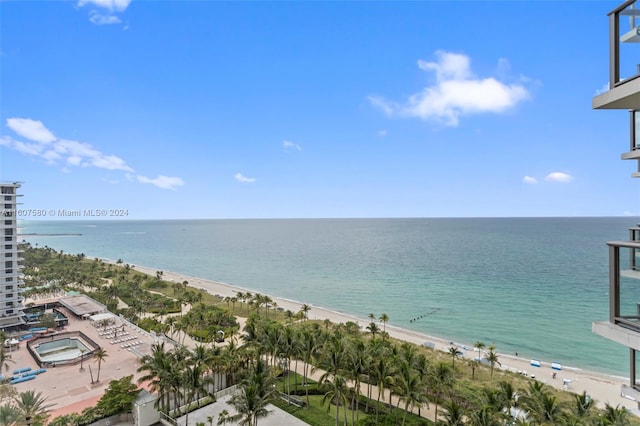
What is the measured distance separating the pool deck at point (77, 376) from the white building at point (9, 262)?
22.5 ft

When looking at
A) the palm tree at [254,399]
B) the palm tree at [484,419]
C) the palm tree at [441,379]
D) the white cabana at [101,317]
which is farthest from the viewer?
the white cabana at [101,317]

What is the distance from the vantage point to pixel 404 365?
25.1 m

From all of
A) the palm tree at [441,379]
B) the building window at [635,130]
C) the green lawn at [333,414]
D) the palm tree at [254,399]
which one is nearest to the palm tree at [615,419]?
the palm tree at [441,379]

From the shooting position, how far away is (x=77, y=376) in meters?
34.0

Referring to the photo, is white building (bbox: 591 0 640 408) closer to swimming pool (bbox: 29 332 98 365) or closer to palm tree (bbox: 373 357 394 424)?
palm tree (bbox: 373 357 394 424)

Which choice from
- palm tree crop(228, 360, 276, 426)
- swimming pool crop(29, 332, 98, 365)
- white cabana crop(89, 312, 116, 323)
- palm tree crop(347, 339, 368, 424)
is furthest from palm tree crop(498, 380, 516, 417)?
white cabana crop(89, 312, 116, 323)

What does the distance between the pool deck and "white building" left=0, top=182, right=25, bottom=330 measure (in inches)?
270

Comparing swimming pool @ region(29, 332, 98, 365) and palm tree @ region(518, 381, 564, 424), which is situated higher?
palm tree @ region(518, 381, 564, 424)

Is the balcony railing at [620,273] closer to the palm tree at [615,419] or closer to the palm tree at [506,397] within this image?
the palm tree at [615,419]

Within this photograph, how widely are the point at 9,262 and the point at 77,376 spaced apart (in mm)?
24295

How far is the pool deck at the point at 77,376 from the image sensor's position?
2906 cm

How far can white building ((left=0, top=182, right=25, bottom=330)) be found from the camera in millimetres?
45844

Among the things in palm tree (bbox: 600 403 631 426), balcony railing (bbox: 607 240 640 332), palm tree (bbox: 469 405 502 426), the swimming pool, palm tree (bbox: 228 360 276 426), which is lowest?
the swimming pool

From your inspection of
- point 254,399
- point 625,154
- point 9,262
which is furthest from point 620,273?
point 9,262
